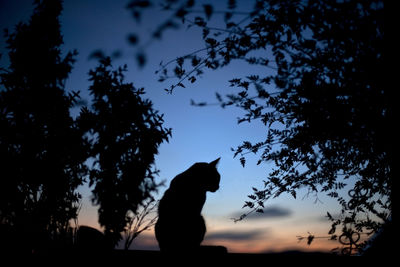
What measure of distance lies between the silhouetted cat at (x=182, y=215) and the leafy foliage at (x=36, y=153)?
5803mm

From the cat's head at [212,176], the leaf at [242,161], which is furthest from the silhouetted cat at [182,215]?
the leaf at [242,161]

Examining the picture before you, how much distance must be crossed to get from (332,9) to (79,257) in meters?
4.22

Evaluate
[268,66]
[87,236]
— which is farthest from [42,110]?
[268,66]

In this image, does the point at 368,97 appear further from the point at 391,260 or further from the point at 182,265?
the point at 182,265

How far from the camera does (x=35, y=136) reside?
8859 millimetres

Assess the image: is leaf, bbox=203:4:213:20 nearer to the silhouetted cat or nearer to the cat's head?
the silhouetted cat

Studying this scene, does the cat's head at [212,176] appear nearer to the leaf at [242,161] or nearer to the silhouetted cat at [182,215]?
the silhouetted cat at [182,215]

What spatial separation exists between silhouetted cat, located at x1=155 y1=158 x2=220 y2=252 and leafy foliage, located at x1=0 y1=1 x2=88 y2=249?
5.80m

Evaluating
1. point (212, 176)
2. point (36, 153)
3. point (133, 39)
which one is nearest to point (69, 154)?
point (36, 153)

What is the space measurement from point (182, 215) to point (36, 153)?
789cm

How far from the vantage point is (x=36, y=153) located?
29.3ft

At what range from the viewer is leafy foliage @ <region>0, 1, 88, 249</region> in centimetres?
848

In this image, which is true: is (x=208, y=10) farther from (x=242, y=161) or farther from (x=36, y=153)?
(x=36, y=153)

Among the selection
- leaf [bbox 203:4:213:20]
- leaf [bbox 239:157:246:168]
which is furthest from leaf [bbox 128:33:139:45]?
leaf [bbox 239:157:246:168]
